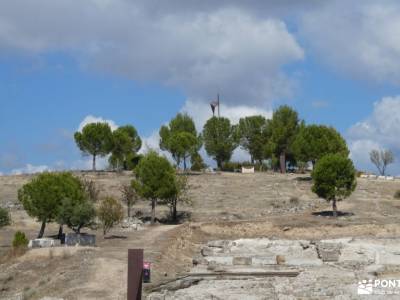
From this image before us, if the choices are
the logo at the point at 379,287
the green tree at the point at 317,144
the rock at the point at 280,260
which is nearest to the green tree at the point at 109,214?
the rock at the point at 280,260

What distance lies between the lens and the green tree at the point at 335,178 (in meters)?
66.8

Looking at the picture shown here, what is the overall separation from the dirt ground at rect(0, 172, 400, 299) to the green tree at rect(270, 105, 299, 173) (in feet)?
26.2

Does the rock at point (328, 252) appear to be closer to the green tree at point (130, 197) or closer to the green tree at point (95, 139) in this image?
the green tree at point (130, 197)

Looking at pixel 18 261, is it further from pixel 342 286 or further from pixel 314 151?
pixel 314 151

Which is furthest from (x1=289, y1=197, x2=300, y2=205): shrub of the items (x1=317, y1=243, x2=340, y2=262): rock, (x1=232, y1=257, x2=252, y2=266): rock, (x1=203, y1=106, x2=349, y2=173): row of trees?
(x1=232, y1=257, x2=252, y2=266): rock

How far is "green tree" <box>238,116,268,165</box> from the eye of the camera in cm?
10900

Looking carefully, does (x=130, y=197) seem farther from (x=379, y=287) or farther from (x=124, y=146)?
(x=379, y=287)

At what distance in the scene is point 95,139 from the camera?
95.9 m

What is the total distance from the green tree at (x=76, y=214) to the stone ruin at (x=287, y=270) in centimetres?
804

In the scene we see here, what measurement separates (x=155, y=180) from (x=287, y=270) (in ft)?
98.0

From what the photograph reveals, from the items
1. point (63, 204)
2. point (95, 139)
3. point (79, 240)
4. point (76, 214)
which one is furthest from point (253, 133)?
point (79, 240)

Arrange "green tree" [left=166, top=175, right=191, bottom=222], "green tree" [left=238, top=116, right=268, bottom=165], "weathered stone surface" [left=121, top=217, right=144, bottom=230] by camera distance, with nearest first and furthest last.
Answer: "weathered stone surface" [left=121, top=217, right=144, bottom=230] → "green tree" [left=166, top=175, right=191, bottom=222] → "green tree" [left=238, top=116, right=268, bottom=165]

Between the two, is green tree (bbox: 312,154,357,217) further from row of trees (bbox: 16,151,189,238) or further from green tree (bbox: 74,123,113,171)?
green tree (bbox: 74,123,113,171)

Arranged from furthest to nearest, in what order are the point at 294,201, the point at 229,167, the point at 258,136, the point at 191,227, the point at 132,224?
the point at 229,167 → the point at 258,136 → the point at 294,201 → the point at 132,224 → the point at 191,227
